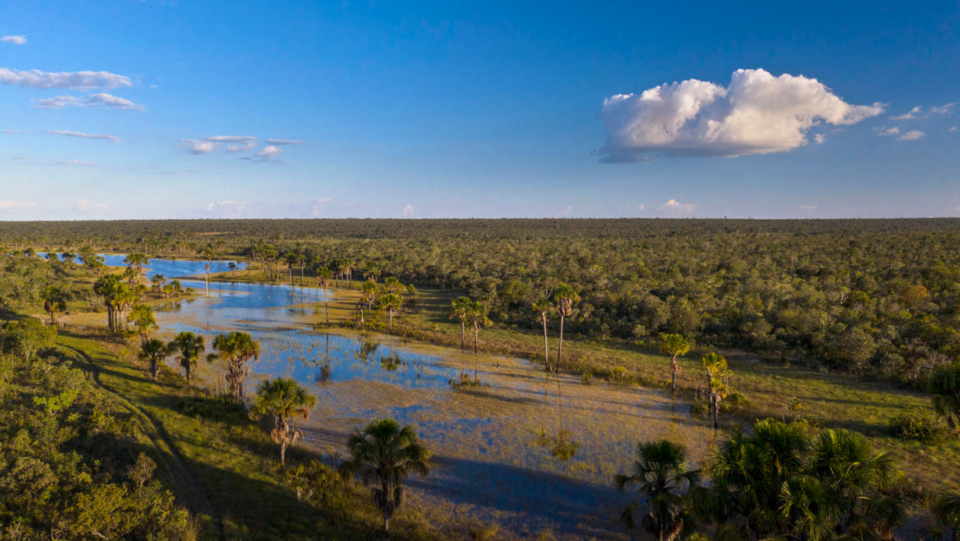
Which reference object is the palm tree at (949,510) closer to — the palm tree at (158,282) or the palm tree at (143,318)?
the palm tree at (143,318)

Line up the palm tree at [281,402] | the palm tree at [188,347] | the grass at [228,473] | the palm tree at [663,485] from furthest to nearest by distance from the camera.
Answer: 1. the palm tree at [188,347]
2. the palm tree at [281,402]
3. the grass at [228,473]
4. the palm tree at [663,485]

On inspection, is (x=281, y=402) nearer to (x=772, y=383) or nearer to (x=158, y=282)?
(x=772, y=383)

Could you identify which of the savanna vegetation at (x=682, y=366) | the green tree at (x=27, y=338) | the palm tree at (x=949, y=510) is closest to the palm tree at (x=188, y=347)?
the savanna vegetation at (x=682, y=366)

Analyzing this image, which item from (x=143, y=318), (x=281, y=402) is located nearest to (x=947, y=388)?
(x=281, y=402)

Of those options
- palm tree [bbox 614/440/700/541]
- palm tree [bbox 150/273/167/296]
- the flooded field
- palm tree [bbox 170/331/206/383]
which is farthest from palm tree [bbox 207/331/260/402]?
palm tree [bbox 150/273/167/296]

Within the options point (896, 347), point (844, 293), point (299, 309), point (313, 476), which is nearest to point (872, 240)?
point (844, 293)

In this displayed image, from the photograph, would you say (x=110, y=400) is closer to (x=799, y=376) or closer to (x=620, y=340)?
(x=620, y=340)
